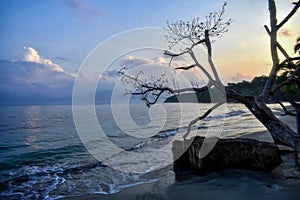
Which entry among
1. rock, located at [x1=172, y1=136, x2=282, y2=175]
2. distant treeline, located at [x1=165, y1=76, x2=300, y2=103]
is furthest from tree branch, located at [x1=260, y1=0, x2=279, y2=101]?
rock, located at [x1=172, y1=136, x2=282, y2=175]

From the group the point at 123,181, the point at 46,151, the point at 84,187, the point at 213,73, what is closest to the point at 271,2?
the point at 213,73

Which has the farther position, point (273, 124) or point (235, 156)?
point (235, 156)

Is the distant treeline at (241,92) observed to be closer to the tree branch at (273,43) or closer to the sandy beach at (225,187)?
the tree branch at (273,43)

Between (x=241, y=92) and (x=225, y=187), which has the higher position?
(x=241, y=92)

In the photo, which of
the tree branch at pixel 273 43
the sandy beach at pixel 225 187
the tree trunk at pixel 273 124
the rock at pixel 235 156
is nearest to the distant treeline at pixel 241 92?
the tree branch at pixel 273 43

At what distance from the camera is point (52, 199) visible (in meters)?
8.48

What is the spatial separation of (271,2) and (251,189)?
5897 millimetres

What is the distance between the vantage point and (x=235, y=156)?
938 centimetres

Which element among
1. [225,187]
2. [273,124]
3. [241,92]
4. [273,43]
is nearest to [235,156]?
[225,187]

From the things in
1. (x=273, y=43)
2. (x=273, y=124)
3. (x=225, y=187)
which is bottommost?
(x=225, y=187)

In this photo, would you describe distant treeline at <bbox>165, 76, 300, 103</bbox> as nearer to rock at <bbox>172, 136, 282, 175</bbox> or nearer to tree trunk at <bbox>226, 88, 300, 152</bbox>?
tree trunk at <bbox>226, 88, 300, 152</bbox>

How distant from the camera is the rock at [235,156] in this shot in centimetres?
885

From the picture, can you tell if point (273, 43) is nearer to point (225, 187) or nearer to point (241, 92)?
point (241, 92)

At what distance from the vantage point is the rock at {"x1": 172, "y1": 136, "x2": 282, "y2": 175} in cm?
885
